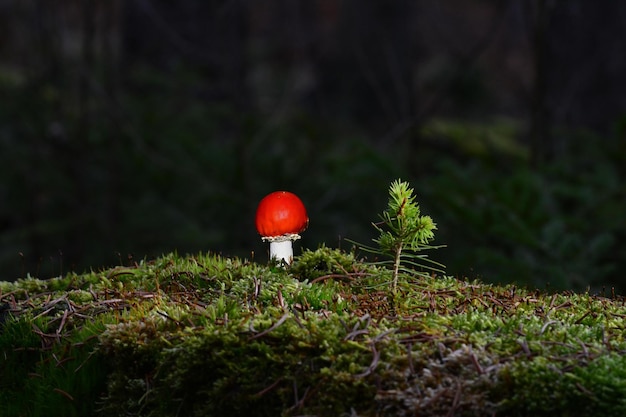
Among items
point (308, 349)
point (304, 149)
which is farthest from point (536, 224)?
point (304, 149)

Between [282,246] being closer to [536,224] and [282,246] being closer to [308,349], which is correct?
[308,349]

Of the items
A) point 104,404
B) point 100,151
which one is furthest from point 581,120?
point 104,404

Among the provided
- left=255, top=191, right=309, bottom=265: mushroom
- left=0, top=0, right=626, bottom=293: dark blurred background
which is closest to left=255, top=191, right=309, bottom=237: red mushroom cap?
left=255, top=191, right=309, bottom=265: mushroom

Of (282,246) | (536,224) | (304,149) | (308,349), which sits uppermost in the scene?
(304,149)

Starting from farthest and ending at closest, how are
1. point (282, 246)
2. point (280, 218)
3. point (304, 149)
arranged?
point (304, 149)
point (282, 246)
point (280, 218)

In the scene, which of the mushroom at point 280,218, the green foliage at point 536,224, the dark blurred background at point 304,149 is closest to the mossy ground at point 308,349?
the mushroom at point 280,218

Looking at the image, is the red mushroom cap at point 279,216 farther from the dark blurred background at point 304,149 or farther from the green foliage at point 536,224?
the green foliage at point 536,224
